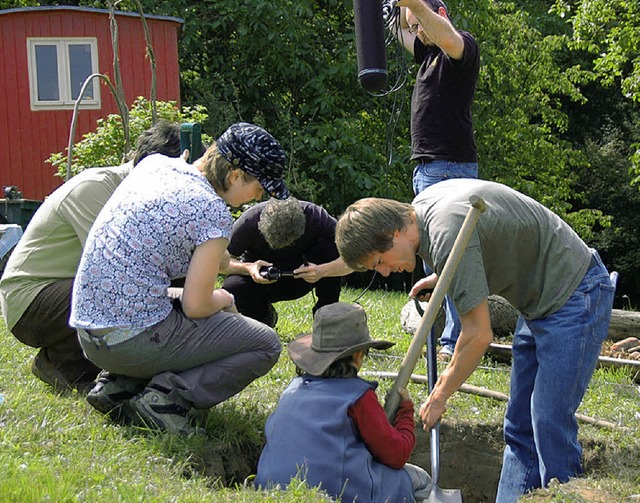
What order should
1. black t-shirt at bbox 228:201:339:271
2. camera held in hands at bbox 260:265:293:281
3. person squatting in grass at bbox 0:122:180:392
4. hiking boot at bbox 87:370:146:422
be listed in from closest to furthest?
hiking boot at bbox 87:370:146:422 < person squatting in grass at bbox 0:122:180:392 < camera held in hands at bbox 260:265:293:281 < black t-shirt at bbox 228:201:339:271

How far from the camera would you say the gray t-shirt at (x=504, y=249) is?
310cm

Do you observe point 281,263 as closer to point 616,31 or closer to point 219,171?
Result: point 219,171

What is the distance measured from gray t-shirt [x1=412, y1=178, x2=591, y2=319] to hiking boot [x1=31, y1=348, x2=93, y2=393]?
6.52 feet

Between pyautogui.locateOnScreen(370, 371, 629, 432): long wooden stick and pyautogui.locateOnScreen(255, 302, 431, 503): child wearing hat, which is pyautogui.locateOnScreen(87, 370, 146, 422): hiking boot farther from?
pyautogui.locateOnScreen(370, 371, 629, 432): long wooden stick

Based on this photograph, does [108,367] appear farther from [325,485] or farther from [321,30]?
[321,30]

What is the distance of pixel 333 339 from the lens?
3361 millimetres

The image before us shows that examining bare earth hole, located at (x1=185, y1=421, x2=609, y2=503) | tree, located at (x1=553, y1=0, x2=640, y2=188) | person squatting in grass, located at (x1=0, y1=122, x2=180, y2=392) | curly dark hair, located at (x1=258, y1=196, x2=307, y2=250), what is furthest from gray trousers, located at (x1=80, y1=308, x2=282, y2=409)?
tree, located at (x1=553, y1=0, x2=640, y2=188)

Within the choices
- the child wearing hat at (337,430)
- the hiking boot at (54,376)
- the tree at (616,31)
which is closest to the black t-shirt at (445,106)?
the child wearing hat at (337,430)

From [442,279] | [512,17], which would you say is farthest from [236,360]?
[512,17]

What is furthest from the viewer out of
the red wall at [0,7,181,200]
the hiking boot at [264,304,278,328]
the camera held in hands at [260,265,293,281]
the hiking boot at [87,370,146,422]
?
the red wall at [0,7,181,200]

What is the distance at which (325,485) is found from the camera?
→ 3.22 m

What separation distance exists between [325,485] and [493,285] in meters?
1.01

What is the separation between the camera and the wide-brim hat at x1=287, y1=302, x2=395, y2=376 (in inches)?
131

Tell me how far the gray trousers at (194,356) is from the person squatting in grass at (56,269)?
517 mm
